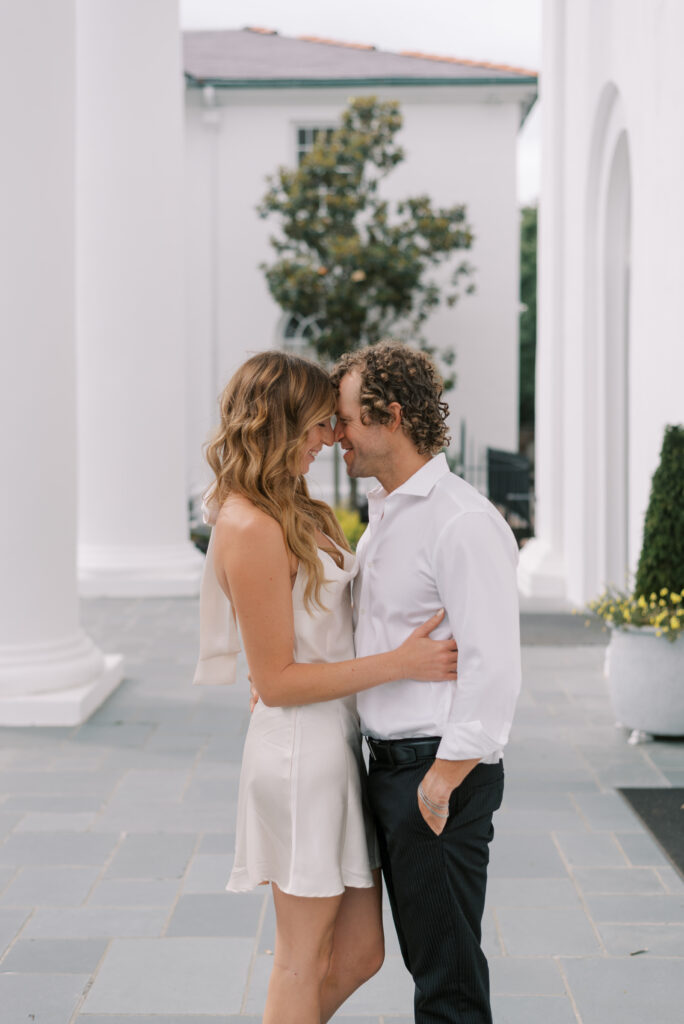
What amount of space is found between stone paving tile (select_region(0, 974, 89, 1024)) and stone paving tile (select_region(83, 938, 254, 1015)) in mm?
54

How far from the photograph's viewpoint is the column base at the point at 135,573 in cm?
1230

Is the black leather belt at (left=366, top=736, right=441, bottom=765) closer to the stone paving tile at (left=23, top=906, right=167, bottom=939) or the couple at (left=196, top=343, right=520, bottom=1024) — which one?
the couple at (left=196, top=343, right=520, bottom=1024)

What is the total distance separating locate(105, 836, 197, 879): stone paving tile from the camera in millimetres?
4391

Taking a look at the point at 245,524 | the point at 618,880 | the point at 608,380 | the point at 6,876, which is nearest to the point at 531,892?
the point at 618,880

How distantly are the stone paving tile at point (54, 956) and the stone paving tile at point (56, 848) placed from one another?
75 centimetres

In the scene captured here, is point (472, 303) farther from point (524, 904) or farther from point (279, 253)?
point (524, 904)

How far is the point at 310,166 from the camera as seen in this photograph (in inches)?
786

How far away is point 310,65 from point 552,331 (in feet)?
45.7

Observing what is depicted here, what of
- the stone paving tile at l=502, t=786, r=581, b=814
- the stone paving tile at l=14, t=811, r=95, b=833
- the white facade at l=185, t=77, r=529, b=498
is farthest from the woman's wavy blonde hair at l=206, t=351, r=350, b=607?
the white facade at l=185, t=77, r=529, b=498

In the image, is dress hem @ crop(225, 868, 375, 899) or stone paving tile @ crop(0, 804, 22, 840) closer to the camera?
dress hem @ crop(225, 868, 375, 899)

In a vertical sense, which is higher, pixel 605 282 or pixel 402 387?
pixel 605 282

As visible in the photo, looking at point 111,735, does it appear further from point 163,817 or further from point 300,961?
point 300,961

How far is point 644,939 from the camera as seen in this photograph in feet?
12.3

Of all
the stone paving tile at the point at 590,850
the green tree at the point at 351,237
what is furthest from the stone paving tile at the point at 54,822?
the green tree at the point at 351,237
